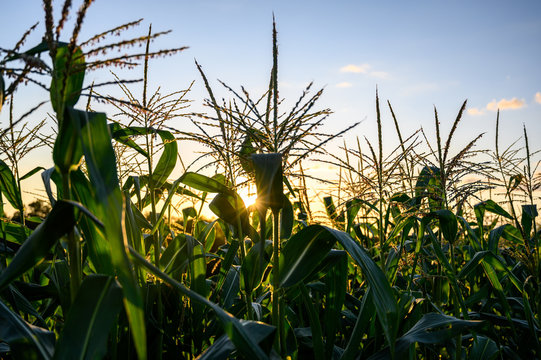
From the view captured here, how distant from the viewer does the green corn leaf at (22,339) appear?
1.25 metres

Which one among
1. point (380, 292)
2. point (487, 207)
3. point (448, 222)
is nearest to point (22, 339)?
point (380, 292)

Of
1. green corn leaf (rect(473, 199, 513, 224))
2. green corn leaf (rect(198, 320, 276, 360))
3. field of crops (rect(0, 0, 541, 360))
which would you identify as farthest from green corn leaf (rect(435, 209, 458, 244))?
green corn leaf (rect(198, 320, 276, 360))

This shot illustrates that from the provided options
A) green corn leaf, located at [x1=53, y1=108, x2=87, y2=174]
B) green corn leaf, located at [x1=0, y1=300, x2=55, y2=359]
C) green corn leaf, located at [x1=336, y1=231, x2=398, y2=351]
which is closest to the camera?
green corn leaf, located at [x1=53, y1=108, x2=87, y2=174]

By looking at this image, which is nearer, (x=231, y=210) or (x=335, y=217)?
(x=231, y=210)

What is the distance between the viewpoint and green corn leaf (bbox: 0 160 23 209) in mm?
2031

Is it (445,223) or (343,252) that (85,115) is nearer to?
(343,252)

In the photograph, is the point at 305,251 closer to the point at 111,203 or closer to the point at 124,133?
the point at 111,203

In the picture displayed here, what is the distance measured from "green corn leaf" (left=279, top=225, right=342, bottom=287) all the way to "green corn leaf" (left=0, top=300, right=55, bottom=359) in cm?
83

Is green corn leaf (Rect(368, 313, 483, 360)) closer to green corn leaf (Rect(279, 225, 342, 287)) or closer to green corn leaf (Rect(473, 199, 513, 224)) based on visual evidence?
green corn leaf (Rect(279, 225, 342, 287))

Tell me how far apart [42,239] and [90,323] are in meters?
0.27

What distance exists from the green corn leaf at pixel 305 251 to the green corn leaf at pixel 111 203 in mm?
746

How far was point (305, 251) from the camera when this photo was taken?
1.66m

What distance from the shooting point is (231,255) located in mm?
2271

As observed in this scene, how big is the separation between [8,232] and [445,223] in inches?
101
